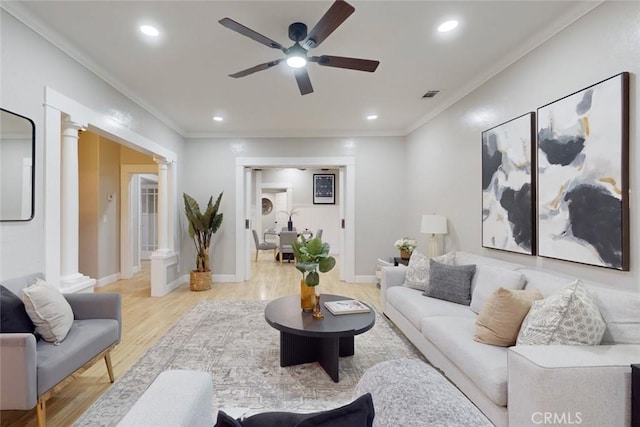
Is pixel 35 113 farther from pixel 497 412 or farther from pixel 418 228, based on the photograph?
pixel 418 228

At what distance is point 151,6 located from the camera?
2100 millimetres

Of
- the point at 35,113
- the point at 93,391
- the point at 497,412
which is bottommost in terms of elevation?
the point at 93,391

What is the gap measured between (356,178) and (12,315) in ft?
15.2

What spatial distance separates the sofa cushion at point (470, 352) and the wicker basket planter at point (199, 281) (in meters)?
3.68

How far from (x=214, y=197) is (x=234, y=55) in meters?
3.14

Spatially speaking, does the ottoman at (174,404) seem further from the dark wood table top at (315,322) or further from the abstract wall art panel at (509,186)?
the abstract wall art panel at (509,186)

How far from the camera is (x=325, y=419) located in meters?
0.63

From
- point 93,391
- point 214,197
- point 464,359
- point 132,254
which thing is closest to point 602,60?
point 464,359

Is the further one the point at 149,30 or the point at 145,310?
the point at 145,310

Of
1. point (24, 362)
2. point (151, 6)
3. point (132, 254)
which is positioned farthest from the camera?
point (132, 254)

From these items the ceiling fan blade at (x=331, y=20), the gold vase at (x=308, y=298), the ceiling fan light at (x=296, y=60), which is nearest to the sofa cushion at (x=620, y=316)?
the gold vase at (x=308, y=298)

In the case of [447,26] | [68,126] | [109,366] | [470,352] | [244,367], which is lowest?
[244,367]

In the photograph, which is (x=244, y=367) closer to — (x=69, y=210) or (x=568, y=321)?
(x=69, y=210)

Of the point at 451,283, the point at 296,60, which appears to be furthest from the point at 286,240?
the point at 296,60
